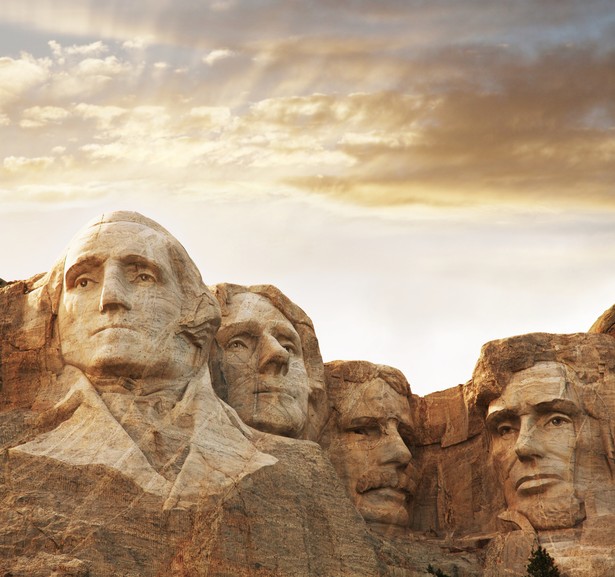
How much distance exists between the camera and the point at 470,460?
108 feet

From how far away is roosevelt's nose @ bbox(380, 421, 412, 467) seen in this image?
106 ft

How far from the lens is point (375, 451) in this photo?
32344 mm

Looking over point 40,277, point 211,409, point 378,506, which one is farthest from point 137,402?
point 378,506

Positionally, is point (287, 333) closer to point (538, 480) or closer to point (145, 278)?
point (145, 278)

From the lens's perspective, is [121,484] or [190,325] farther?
[190,325]

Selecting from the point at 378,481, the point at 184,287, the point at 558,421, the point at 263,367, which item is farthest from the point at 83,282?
the point at 558,421

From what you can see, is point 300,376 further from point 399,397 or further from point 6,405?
point 6,405

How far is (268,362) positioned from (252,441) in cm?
229

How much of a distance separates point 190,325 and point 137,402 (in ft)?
4.36

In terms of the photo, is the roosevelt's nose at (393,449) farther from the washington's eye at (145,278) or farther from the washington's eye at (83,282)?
the washington's eye at (83,282)

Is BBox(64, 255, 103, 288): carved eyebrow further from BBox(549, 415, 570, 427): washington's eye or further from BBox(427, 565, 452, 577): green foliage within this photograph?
BBox(549, 415, 570, 427): washington's eye

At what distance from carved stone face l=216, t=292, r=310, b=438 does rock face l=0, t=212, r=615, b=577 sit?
0.03m

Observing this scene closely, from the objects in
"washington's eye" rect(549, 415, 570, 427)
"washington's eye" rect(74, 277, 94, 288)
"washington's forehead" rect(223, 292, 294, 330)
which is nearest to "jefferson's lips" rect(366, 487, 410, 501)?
"washington's eye" rect(549, 415, 570, 427)

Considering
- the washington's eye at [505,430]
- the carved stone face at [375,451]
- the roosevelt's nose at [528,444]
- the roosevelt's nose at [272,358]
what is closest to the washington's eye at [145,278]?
the roosevelt's nose at [272,358]
